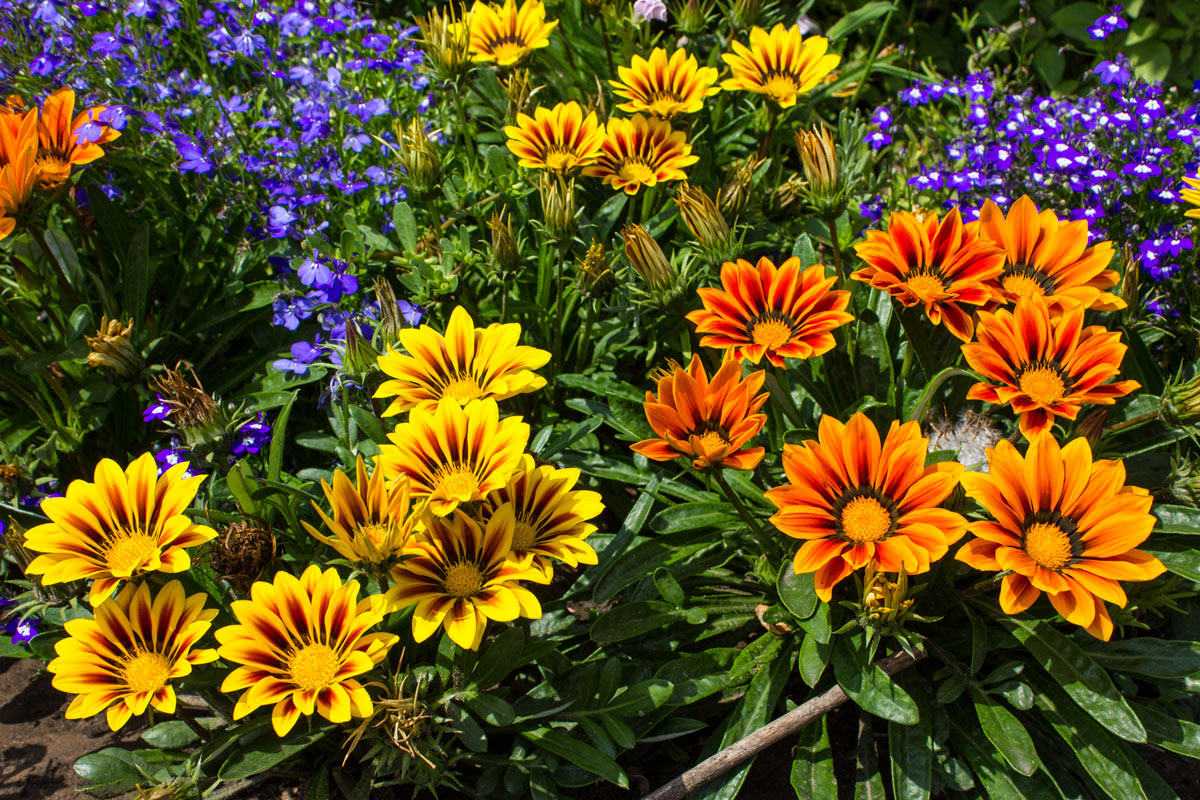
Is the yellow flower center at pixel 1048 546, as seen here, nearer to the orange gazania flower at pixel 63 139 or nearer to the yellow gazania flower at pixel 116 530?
the yellow gazania flower at pixel 116 530

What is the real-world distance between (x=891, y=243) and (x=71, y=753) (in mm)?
2266

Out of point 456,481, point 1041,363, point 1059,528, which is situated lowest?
point 1059,528

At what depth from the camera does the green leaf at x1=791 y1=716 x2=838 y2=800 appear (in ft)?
6.37

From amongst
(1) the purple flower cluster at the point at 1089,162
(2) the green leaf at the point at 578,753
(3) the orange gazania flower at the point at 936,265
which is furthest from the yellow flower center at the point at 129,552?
(1) the purple flower cluster at the point at 1089,162

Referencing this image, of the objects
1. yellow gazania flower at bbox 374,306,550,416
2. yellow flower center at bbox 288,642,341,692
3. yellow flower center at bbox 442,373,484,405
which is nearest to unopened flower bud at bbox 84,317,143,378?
yellow gazania flower at bbox 374,306,550,416

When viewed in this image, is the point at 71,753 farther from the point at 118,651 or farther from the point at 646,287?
the point at 646,287

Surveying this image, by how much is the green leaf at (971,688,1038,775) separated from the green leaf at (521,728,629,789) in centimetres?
77

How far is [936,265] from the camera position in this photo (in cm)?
199

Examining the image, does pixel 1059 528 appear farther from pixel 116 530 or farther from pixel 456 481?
pixel 116 530

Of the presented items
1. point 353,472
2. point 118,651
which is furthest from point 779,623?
point 118,651

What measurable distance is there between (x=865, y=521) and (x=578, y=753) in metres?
0.75

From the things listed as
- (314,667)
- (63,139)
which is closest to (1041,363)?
(314,667)

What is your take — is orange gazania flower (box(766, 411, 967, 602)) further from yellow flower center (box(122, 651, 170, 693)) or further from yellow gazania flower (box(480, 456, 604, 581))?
yellow flower center (box(122, 651, 170, 693))

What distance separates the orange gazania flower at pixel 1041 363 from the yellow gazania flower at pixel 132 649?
152 cm
